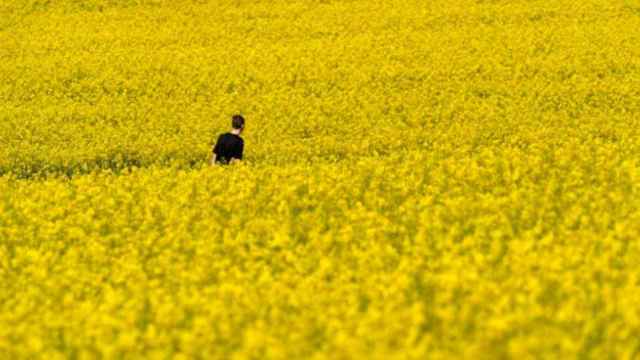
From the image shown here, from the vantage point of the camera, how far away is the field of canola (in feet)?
22.6

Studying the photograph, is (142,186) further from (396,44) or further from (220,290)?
(396,44)

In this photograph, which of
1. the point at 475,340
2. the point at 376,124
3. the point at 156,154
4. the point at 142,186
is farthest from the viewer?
the point at 376,124

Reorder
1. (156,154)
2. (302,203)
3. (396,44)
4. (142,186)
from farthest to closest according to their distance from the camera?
1. (396,44)
2. (156,154)
3. (142,186)
4. (302,203)

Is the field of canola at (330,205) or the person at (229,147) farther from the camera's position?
the person at (229,147)

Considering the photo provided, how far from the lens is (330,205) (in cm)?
1152

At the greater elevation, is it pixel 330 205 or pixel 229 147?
pixel 330 205

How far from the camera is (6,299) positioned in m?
8.92

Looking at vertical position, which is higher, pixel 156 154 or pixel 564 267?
pixel 564 267

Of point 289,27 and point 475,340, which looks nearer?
point 475,340

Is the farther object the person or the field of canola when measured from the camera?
the person

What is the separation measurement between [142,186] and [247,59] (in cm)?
1576

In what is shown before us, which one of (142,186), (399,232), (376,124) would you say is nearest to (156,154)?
(376,124)

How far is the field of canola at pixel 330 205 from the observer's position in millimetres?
6887

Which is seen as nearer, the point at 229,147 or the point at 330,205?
the point at 330,205
